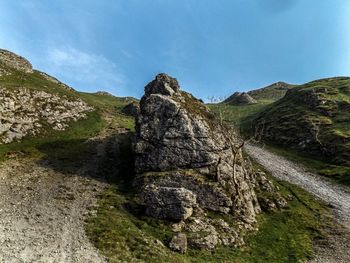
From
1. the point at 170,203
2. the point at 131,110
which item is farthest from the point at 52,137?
the point at 131,110

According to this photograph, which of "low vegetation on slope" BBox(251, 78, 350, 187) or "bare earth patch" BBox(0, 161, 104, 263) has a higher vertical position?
"low vegetation on slope" BBox(251, 78, 350, 187)

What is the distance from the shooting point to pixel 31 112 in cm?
8588

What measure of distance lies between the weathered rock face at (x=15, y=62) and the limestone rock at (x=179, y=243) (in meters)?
84.2

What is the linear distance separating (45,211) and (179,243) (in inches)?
723

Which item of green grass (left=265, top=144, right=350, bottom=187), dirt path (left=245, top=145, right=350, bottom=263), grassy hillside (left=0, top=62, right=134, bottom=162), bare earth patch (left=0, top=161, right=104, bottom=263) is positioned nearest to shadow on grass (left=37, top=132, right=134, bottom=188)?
grassy hillside (left=0, top=62, right=134, bottom=162)

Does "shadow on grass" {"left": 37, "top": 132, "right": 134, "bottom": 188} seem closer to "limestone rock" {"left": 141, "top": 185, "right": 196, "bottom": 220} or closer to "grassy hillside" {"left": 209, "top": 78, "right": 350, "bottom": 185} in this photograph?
"limestone rock" {"left": 141, "top": 185, "right": 196, "bottom": 220}

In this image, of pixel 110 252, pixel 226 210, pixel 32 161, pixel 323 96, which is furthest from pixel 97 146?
pixel 323 96

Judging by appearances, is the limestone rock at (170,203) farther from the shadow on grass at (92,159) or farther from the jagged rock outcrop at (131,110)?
the jagged rock outcrop at (131,110)

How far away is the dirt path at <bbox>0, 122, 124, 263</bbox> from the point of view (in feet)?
136

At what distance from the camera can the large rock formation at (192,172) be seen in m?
55.1

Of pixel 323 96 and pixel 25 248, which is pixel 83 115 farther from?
pixel 323 96

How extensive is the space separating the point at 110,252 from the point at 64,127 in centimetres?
4960

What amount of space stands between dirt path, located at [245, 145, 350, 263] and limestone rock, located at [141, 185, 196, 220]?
18807mm

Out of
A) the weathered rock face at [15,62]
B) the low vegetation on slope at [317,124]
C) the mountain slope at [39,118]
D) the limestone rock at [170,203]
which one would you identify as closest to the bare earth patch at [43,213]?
the limestone rock at [170,203]
